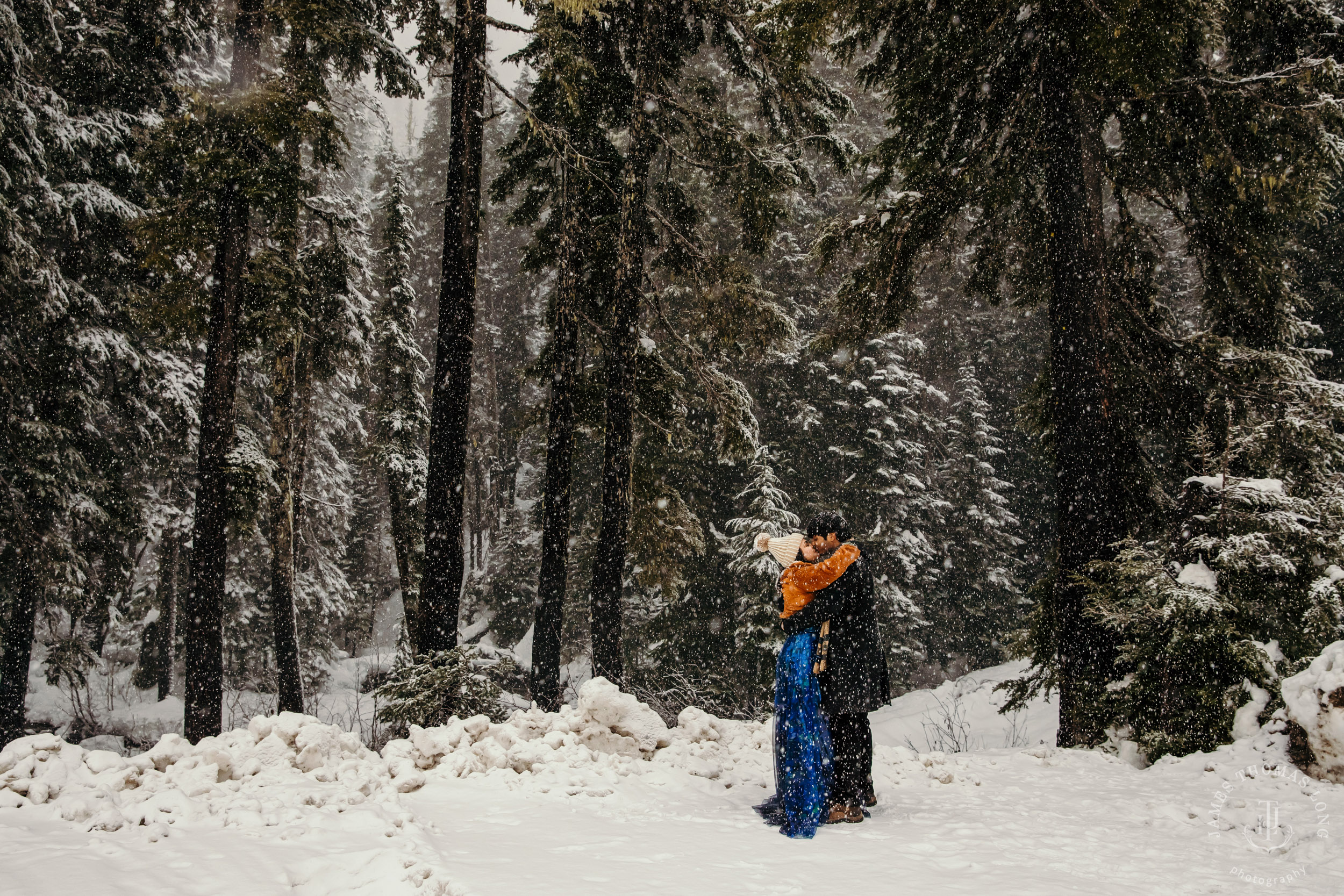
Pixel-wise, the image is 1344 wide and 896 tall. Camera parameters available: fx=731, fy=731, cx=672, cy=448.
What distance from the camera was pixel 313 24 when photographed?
8.91 meters

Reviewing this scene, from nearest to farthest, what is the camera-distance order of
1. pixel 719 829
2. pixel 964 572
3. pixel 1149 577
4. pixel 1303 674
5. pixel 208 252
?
pixel 719 829 → pixel 1303 674 → pixel 1149 577 → pixel 208 252 → pixel 964 572

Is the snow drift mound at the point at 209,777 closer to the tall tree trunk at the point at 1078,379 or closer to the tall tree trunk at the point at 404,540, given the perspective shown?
the tall tree trunk at the point at 1078,379

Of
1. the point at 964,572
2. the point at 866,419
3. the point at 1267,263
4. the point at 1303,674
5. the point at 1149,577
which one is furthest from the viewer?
the point at 964,572

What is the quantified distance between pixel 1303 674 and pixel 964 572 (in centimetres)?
2064

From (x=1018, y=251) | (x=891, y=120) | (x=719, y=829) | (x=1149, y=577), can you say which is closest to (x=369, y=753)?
(x=719, y=829)

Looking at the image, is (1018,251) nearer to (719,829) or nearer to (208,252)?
(719,829)

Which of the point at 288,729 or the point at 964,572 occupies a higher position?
the point at 288,729

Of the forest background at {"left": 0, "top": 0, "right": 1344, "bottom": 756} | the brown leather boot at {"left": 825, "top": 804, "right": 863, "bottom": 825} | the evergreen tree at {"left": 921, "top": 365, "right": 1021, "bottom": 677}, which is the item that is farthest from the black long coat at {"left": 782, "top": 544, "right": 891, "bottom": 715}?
the evergreen tree at {"left": 921, "top": 365, "right": 1021, "bottom": 677}

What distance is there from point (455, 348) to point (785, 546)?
211 inches

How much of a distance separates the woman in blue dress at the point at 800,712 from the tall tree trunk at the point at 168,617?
18995 mm

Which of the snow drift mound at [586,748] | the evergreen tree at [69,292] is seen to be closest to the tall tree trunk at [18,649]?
the evergreen tree at [69,292]

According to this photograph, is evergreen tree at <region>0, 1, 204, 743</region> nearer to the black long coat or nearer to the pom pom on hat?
the pom pom on hat

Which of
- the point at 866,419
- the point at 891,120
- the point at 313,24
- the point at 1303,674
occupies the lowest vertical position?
the point at 1303,674

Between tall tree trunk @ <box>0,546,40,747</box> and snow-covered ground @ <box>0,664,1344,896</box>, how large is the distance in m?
11.4
